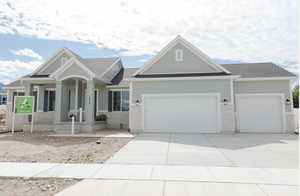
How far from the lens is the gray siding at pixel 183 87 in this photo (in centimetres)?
1109

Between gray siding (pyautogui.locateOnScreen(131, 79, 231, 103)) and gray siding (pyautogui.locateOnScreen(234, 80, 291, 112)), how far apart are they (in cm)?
154

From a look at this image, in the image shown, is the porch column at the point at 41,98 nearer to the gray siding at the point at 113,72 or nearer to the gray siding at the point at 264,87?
the gray siding at the point at 113,72

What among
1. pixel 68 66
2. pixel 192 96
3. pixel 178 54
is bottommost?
pixel 192 96

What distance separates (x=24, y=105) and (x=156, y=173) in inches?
486

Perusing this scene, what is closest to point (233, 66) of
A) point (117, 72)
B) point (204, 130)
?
point (204, 130)

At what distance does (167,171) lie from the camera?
4.45 meters

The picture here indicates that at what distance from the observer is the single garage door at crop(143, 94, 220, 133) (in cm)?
1110

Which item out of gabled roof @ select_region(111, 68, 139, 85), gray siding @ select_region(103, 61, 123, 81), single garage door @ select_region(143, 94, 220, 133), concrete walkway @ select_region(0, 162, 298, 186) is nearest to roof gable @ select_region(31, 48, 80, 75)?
gray siding @ select_region(103, 61, 123, 81)

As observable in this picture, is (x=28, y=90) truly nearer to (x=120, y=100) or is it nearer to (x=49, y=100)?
(x=49, y=100)

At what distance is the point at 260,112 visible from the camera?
11547 millimetres

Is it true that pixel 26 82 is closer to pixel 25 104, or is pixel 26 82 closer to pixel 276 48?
pixel 25 104

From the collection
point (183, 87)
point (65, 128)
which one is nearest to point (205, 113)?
point (183, 87)

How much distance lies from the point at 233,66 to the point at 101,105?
12.0 m

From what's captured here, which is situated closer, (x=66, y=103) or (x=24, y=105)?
(x=24, y=105)
